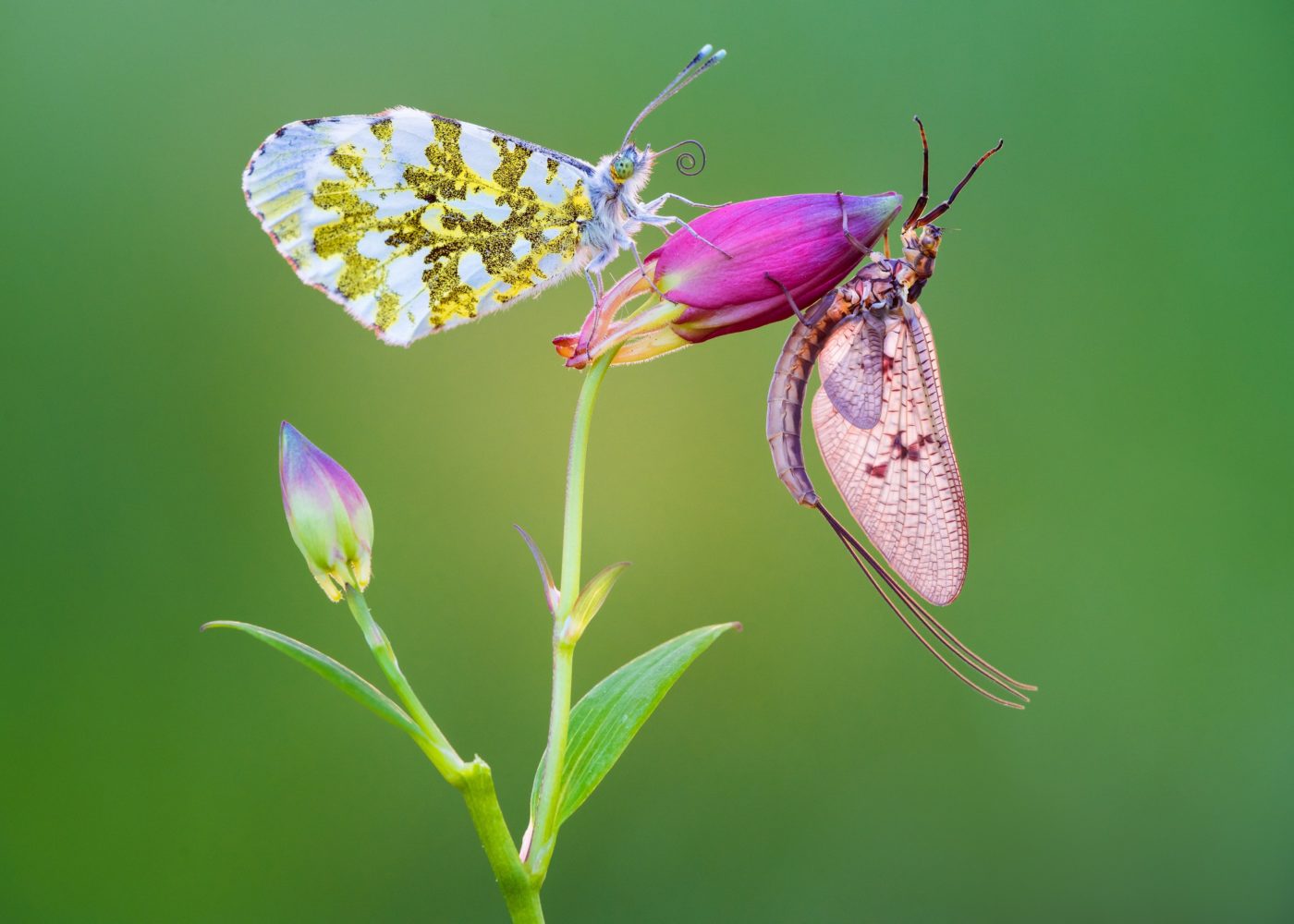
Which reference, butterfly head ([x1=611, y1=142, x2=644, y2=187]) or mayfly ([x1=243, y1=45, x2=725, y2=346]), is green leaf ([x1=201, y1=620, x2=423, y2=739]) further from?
butterfly head ([x1=611, y1=142, x2=644, y2=187])

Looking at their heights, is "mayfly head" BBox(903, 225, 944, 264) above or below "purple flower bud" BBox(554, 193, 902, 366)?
below

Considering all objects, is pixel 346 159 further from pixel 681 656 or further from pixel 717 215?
pixel 681 656

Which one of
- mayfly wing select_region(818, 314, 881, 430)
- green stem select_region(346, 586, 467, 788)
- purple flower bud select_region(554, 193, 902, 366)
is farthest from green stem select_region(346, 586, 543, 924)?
mayfly wing select_region(818, 314, 881, 430)

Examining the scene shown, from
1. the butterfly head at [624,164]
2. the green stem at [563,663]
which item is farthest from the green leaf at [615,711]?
the butterfly head at [624,164]

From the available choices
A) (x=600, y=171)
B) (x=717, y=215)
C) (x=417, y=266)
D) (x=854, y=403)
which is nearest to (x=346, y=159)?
(x=417, y=266)

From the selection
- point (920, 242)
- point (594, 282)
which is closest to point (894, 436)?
point (920, 242)

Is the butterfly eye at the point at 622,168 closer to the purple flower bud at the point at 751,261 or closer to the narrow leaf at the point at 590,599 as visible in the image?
the purple flower bud at the point at 751,261
